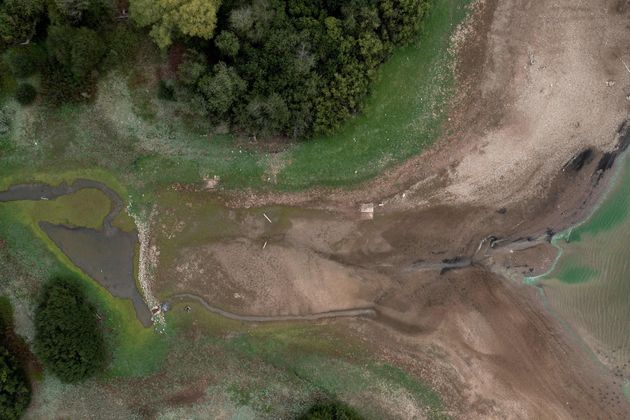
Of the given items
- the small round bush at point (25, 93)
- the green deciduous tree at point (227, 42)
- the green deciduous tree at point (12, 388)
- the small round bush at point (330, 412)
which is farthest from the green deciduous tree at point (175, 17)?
the small round bush at point (330, 412)

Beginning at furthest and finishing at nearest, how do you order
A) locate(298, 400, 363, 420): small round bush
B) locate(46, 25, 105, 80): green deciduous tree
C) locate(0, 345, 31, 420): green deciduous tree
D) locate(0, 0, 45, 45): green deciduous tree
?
locate(298, 400, 363, 420): small round bush
locate(0, 345, 31, 420): green deciduous tree
locate(0, 0, 45, 45): green deciduous tree
locate(46, 25, 105, 80): green deciduous tree

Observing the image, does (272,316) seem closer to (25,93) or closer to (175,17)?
(175,17)

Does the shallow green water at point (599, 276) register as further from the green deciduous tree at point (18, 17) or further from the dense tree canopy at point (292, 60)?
the green deciduous tree at point (18, 17)

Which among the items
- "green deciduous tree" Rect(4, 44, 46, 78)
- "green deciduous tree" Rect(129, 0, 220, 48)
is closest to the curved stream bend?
"green deciduous tree" Rect(129, 0, 220, 48)

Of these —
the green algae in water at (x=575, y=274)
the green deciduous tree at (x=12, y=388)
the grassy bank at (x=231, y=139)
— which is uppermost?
the grassy bank at (x=231, y=139)

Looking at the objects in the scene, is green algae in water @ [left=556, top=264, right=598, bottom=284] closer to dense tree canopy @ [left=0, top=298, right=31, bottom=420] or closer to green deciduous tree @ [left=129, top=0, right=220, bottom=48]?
green deciduous tree @ [left=129, top=0, right=220, bottom=48]

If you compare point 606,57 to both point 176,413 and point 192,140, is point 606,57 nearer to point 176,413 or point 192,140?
point 192,140
